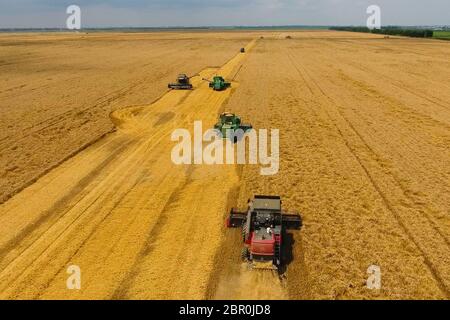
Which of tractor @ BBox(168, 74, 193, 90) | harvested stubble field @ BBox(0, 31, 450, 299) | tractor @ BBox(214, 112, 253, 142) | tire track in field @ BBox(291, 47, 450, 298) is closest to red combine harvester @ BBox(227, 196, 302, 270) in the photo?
harvested stubble field @ BBox(0, 31, 450, 299)

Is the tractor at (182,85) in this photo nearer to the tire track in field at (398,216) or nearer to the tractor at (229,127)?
the tractor at (229,127)

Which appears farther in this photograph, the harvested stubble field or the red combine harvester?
the red combine harvester

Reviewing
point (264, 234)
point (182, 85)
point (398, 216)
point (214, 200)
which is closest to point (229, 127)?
point (214, 200)

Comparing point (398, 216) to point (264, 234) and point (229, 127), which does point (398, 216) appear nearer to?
point (264, 234)

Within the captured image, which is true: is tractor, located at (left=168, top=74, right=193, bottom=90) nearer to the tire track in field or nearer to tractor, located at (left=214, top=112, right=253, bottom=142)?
tractor, located at (left=214, top=112, right=253, bottom=142)

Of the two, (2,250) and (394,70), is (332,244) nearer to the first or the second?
(2,250)
